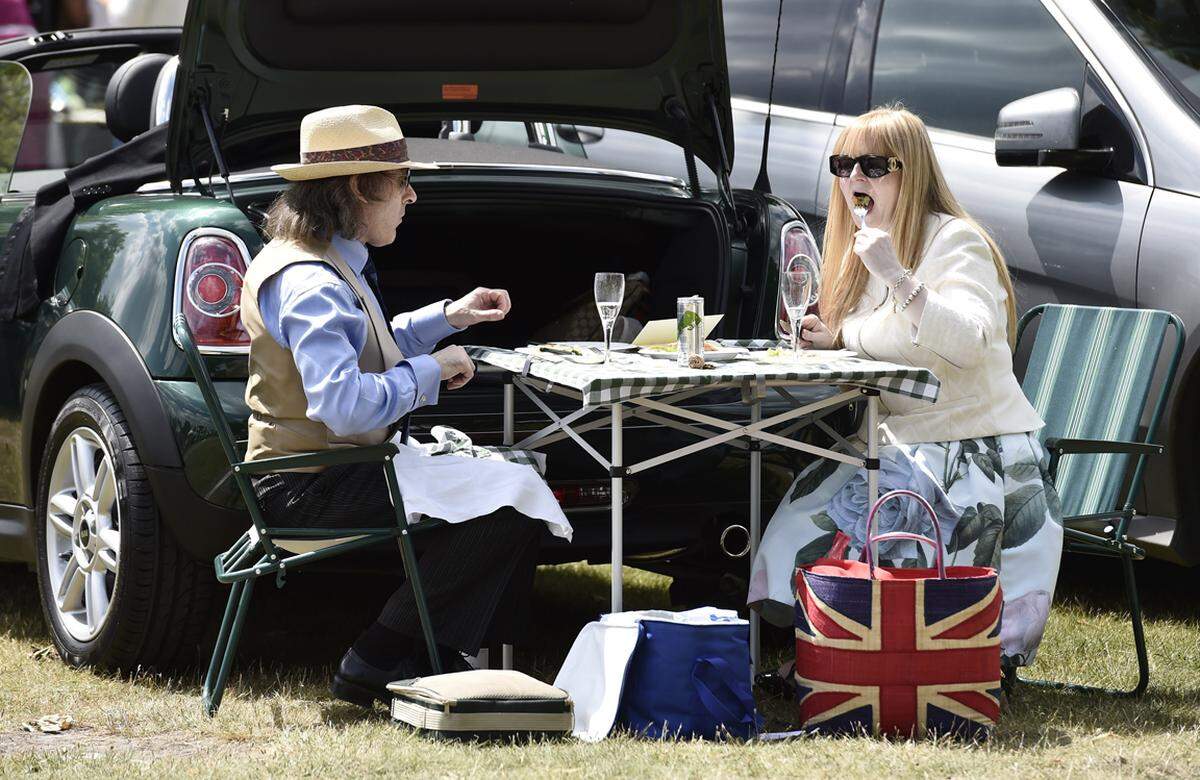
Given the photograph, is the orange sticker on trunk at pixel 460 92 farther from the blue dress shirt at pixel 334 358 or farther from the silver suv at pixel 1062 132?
the silver suv at pixel 1062 132

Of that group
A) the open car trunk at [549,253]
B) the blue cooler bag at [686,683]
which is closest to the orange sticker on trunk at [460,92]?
the open car trunk at [549,253]

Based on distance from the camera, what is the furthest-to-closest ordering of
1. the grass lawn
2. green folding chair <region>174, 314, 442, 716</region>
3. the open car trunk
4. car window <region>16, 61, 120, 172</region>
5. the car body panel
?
car window <region>16, 61, 120, 172</region>
the open car trunk
the car body panel
green folding chair <region>174, 314, 442, 716</region>
the grass lawn

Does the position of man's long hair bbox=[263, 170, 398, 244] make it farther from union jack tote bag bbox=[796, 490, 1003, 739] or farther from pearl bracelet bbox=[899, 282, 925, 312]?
union jack tote bag bbox=[796, 490, 1003, 739]

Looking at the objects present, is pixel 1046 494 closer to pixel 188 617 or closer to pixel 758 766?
pixel 758 766

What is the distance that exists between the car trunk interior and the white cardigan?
1.98ft

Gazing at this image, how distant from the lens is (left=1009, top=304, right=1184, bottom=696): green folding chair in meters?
4.17

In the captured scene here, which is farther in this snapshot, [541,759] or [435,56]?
[435,56]

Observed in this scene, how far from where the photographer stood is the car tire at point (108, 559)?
13.1 ft

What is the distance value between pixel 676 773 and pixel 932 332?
3.93ft

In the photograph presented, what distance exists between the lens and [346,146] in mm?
3824

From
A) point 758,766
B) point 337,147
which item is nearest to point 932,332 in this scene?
point 758,766

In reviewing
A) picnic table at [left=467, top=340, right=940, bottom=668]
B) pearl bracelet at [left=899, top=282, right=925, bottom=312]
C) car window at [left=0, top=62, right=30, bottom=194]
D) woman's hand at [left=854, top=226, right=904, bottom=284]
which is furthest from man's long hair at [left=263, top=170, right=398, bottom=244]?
car window at [left=0, top=62, right=30, bottom=194]

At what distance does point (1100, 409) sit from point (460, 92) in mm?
1818

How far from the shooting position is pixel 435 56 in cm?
455
